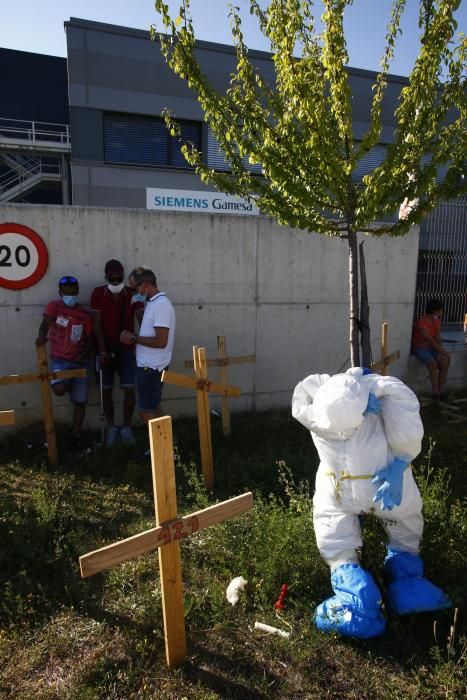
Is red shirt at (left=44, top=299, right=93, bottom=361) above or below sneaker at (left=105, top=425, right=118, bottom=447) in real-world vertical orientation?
above

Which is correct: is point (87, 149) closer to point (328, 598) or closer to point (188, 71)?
point (188, 71)

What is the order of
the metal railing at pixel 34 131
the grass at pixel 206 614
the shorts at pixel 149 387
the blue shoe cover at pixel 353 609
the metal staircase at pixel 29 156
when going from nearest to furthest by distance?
the grass at pixel 206 614
the blue shoe cover at pixel 353 609
the shorts at pixel 149 387
the metal staircase at pixel 29 156
the metal railing at pixel 34 131

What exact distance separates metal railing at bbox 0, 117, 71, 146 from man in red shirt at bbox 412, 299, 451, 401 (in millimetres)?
14845

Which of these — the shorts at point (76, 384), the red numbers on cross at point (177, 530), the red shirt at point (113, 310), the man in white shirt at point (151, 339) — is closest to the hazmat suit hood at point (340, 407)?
the red numbers on cross at point (177, 530)

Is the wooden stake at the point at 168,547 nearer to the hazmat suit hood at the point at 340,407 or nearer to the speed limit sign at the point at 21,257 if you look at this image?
the hazmat suit hood at the point at 340,407

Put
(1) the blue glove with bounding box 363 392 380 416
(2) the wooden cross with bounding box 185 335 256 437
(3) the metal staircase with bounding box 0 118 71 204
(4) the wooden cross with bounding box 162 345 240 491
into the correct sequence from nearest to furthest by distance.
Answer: (1) the blue glove with bounding box 363 392 380 416 → (4) the wooden cross with bounding box 162 345 240 491 → (2) the wooden cross with bounding box 185 335 256 437 → (3) the metal staircase with bounding box 0 118 71 204

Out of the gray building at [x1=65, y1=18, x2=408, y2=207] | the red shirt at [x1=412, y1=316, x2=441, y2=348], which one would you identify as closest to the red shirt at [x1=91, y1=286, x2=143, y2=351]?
the red shirt at [x1=412, y1=316, x2=441, y2=348]

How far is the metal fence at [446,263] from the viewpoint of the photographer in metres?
7.57

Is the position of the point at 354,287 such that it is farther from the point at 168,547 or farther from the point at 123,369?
the point at 123,369

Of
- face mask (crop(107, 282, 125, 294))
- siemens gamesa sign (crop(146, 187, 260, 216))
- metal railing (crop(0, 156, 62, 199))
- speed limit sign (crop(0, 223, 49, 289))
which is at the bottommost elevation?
face mask (crop(107, 282, 125, 294))

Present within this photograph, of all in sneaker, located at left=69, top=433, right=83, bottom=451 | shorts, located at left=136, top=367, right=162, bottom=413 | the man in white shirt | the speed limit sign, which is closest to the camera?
the man in white shirt

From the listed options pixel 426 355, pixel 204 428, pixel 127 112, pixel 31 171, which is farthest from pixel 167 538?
pixel 31 171

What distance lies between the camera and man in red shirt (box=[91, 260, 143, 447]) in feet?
16.6

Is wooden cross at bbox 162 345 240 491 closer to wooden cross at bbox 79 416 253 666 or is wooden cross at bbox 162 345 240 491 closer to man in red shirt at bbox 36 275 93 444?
man in red shirt at bbox 36 275 93 444
